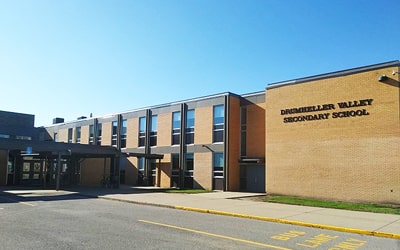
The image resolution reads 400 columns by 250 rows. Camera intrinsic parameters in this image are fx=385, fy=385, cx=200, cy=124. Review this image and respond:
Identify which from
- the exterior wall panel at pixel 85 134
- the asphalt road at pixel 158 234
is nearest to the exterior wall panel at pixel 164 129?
the exterior wall panel at pixel 85 134

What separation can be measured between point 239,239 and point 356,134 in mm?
14026

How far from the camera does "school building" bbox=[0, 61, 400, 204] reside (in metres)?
20.7

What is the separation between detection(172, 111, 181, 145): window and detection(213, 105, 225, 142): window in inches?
165

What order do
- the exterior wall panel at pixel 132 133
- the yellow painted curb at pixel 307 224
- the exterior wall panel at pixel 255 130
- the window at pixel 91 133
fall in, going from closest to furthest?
the yellow painted curb at pixel 307 224
the exterior wall panel at pixel 255 130
the exterior wall panel at pixel 132 133
the window at pixel 91 133

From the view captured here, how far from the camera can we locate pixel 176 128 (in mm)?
34062

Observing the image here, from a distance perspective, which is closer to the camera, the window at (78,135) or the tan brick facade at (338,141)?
the tan brick facade at (338,141)

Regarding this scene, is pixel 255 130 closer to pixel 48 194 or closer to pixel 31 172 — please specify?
pixel 48 194

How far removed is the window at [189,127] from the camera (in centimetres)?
3259

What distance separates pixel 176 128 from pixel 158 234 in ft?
78.9

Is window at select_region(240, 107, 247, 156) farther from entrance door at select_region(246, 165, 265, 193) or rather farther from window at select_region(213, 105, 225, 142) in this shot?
window at select_region(213, 105, 225, 142)

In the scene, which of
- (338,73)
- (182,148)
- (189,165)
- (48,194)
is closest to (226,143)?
(189,165)

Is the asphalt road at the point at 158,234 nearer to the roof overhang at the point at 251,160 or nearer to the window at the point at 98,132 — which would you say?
the roof overhang at the point at 251,160

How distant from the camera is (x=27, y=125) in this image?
45688mm

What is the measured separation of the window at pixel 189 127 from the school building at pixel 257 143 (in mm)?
86
